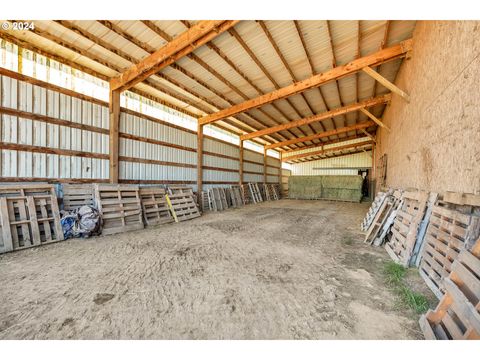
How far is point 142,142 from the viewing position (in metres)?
7.43

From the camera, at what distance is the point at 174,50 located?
4.91 m

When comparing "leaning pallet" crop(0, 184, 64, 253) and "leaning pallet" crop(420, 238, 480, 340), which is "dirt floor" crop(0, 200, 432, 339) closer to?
"leaning pallet" crop(420, 238, 480, 340)

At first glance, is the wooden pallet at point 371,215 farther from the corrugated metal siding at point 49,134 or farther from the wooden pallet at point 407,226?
the corrugated metal siding at point 49,134

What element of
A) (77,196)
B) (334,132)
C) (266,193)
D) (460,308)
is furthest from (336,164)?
(77,196)

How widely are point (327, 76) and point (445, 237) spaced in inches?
230

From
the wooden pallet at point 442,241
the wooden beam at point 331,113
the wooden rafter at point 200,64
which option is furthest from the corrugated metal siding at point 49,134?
the wooden beam at point 331,113

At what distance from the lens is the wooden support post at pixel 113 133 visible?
6324 millimetres

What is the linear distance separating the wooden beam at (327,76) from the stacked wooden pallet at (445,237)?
4.80 metres

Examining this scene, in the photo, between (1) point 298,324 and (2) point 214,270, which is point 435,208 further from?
(2) point 214,270

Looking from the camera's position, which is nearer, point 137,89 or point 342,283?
point 342,283

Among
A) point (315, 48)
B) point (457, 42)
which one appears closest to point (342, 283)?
point (457, 42)

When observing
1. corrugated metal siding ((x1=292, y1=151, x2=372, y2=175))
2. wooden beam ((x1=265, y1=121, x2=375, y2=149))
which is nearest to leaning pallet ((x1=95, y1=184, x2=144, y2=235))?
wooden beam ((x1=265, y1=121, x2=375, y2=149))
